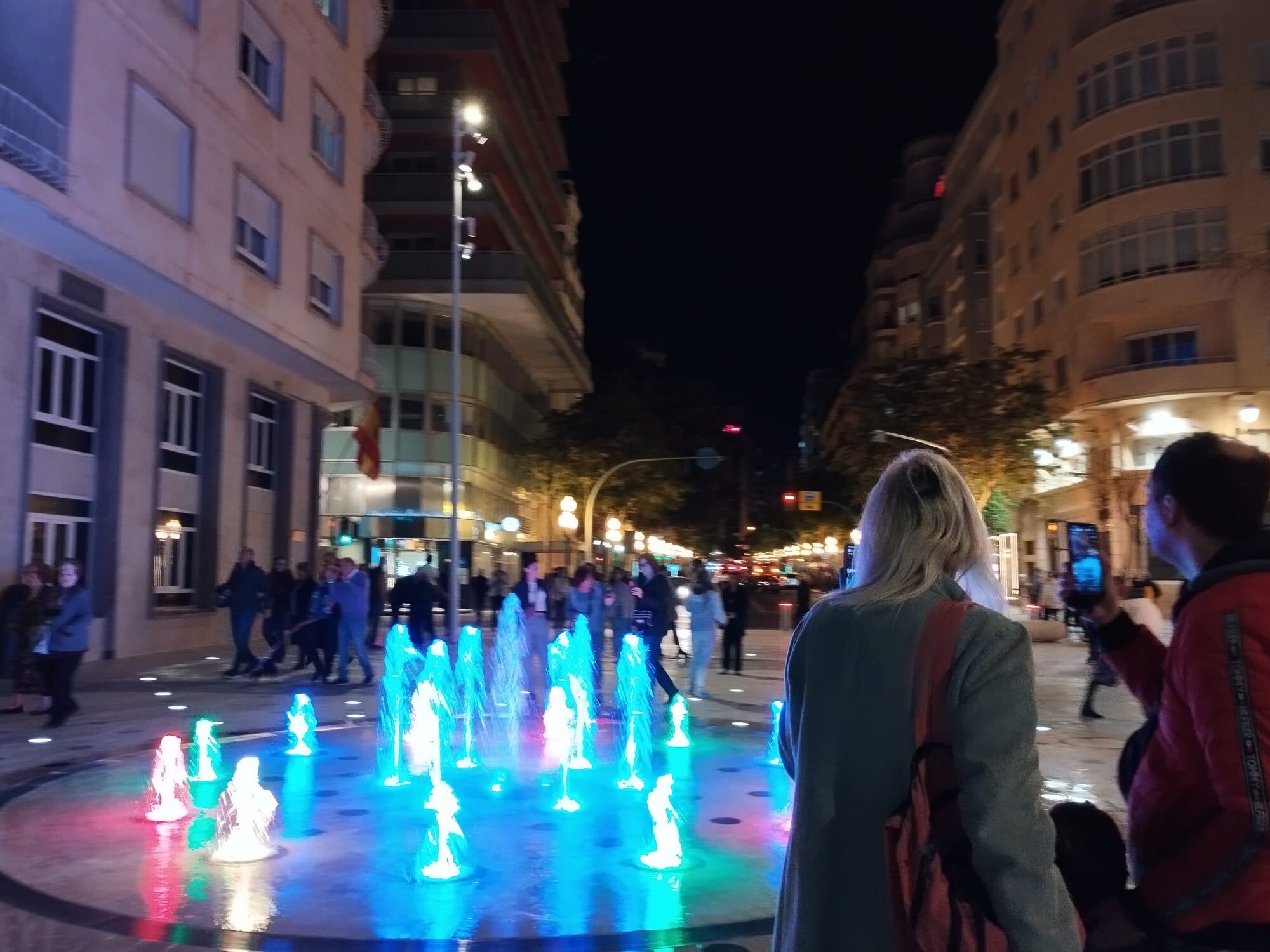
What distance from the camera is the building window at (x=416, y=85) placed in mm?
46344

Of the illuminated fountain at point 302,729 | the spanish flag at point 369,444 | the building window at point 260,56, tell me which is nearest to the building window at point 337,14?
the building window at point 260,56

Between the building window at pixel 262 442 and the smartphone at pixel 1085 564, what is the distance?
26.5m

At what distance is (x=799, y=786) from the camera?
2.36m

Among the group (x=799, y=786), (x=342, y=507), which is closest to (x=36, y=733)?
(x=799, y=786)

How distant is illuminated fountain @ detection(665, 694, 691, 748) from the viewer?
39.4ft

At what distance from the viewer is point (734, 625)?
68.7 ft

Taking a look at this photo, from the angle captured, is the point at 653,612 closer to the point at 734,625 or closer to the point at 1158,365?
the point at 734,625

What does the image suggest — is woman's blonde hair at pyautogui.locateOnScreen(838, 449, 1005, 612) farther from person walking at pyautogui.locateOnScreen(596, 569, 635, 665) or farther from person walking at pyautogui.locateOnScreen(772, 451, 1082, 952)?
person walking at pyautogui.locateOnScreen(596, 569, 635, 665)

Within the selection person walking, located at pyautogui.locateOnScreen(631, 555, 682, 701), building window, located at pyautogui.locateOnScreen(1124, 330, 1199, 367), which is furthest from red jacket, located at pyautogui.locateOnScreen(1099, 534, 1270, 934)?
building window, located at pyautogui.locateOnScreen(1124, 330, 1199, 367)

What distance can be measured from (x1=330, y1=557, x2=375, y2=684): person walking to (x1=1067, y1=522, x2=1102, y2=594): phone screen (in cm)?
1472

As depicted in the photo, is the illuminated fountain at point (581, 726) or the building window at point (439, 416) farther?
the building window at point (439, 416)

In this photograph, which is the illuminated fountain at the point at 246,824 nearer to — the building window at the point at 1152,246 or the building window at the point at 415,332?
the building window at the point at 1152,246

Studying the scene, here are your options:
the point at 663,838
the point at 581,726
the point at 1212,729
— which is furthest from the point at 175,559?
the point at 1212,729

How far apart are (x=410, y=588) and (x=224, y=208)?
32.6 ft
